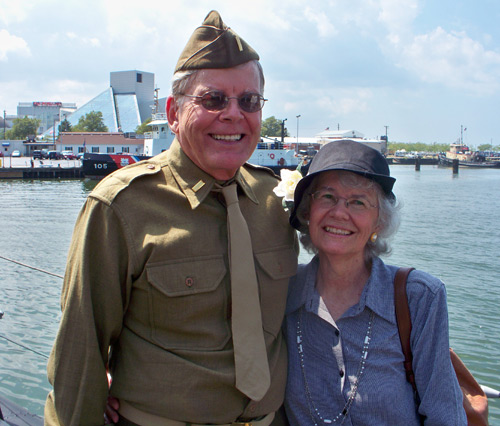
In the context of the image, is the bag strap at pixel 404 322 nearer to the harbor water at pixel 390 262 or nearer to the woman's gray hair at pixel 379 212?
the woman's gray hair at pixel 379 212

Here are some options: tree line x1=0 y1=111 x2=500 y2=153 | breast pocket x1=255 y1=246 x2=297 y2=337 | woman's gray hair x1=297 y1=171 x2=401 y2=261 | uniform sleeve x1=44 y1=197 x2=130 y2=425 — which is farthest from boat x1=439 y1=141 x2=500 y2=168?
uniform sleeve x1=44 y1=197 x2=130 y2=425

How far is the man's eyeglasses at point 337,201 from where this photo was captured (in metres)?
2.07

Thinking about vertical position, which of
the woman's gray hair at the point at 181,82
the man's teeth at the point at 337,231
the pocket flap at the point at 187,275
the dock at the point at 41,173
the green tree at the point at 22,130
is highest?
the green tree at the point at 22,130

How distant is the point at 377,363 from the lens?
1919mm

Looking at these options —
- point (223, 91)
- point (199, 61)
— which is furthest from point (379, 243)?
point (199, 61)

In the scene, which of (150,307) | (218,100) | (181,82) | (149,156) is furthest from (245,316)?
(149,156)

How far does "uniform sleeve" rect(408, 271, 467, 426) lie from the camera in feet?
6.06

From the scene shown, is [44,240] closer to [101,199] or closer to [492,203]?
[101,199]

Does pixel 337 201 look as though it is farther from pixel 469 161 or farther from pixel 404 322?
pixel 469 161

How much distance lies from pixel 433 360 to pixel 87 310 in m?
1.27

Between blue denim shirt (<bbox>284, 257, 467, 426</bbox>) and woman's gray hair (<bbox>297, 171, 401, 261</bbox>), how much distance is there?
0.12 metres

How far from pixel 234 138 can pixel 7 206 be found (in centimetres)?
2281

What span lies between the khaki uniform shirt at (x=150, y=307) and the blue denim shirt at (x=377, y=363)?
187 millimetres

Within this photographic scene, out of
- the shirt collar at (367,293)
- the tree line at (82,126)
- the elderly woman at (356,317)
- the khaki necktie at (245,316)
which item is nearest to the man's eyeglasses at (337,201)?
the elderly woman at (356,317)
